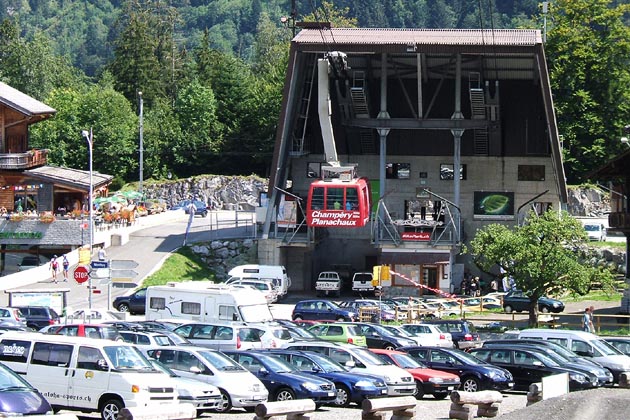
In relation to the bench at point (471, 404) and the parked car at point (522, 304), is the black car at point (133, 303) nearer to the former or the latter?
the parked car at point (522, 304)

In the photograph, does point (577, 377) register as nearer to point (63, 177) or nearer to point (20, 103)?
point (63, 177)

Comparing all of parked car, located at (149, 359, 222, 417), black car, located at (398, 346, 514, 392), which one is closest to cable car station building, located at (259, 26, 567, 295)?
black car, located at (398, 346, 514, 392)

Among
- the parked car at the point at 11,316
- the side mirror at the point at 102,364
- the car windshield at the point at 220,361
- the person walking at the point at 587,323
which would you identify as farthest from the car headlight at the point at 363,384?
the person walking at the point at 587,323

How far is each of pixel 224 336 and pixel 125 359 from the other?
10.4 meters

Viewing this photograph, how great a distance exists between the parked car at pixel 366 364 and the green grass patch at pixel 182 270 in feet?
103

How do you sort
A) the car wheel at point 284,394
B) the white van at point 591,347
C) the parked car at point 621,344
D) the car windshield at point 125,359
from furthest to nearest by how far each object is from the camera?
the parked car at point 621,344
the white van at point 591,347
the car wheel at point 284,394
the car windshield at point 125,359

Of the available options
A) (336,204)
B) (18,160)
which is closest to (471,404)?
(336,204)

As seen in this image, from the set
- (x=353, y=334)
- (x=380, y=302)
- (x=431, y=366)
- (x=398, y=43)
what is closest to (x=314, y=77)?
(x=398, y=43)

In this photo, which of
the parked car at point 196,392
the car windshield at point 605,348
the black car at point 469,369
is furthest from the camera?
the car windshield at point 605,348

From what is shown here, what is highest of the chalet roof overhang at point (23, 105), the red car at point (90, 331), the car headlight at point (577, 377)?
the chalet roof overhang at point (23, 105)

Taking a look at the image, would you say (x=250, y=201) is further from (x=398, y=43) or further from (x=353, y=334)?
(x=353, y=334)

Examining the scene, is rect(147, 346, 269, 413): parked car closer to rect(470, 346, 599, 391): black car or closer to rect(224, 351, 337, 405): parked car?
rect(224, 351, 337, 405): parked car

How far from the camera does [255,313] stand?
44969 mm

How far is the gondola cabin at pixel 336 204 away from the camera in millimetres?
67500
